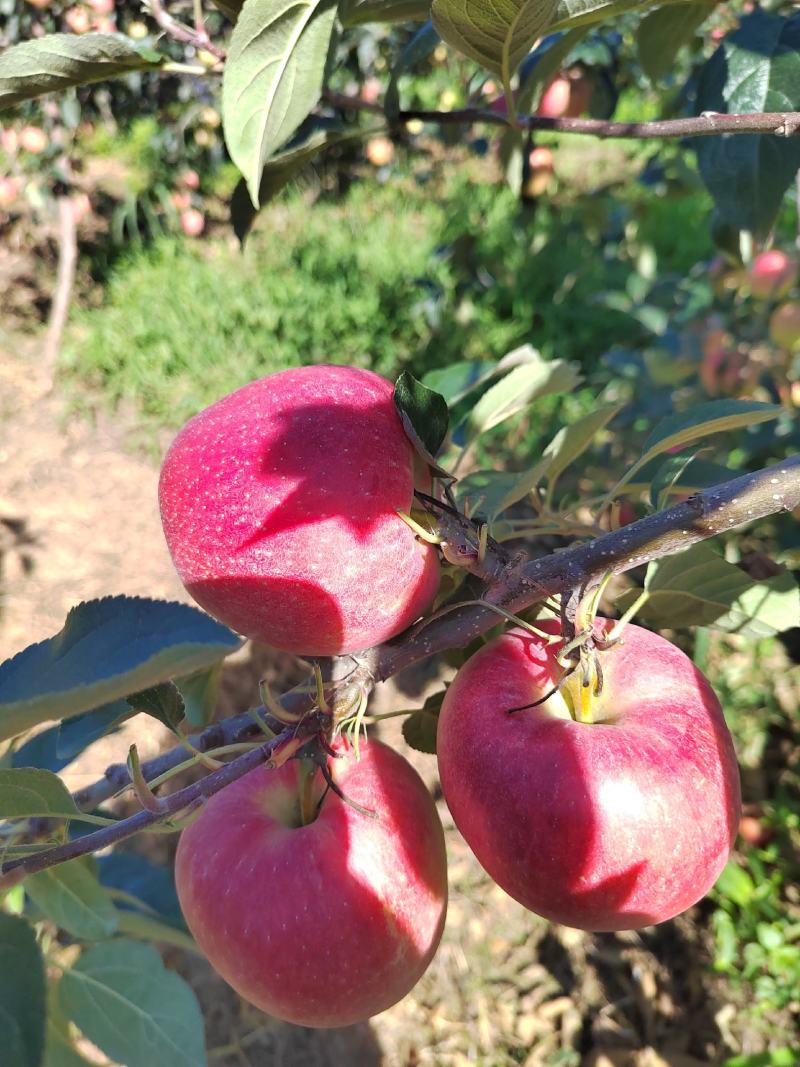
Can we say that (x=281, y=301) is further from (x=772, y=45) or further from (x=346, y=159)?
(x=772, y=45)

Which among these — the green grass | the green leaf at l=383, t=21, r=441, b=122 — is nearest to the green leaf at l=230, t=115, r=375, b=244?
the green leaf at l=383, t=21, r=441, b=122

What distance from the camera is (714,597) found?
1.96 feet

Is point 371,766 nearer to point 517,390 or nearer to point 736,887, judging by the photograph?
point 517,390

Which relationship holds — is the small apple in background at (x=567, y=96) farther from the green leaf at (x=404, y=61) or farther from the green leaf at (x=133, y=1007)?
the green leaf at (x=133, y=1007)

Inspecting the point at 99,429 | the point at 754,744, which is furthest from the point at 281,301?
the point at 754,744

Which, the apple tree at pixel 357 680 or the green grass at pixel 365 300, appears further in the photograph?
the green grass at pixel 365 300

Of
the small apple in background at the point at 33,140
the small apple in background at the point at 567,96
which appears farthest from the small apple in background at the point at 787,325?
the small apple in background at the point at 33,140

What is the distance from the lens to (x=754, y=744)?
1590mm

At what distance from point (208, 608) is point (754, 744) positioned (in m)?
1.40

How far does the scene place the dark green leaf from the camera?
18.2 inches

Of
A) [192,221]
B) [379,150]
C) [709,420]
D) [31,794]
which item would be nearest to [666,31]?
[709,420]

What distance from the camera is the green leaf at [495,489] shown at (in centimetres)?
54

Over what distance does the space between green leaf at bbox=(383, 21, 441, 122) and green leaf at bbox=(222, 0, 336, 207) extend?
158 mm

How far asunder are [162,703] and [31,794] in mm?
116
